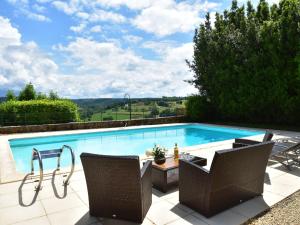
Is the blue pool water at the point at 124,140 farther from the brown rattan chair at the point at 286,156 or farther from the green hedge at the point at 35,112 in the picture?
the brown rattan chair at the point at 286,156

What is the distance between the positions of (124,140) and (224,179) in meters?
9.80

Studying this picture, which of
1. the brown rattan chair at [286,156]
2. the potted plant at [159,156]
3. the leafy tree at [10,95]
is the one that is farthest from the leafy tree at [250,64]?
the leafy tree at [10,95]

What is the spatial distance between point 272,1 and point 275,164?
47.5 feet

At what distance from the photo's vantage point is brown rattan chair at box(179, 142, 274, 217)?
11.8ft

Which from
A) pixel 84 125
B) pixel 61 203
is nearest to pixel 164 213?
pixel 61 203

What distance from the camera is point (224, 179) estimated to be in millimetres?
3697

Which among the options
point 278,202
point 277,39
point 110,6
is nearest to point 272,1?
point 277,39

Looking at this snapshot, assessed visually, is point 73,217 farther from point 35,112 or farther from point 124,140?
point 35,112

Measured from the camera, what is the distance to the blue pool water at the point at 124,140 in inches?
425

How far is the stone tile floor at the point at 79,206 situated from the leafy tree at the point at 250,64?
10.5m

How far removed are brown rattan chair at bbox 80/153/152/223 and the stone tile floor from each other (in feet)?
0.49

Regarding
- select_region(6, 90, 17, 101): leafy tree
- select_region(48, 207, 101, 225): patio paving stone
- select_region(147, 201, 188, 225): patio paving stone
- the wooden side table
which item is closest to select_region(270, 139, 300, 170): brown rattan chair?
the wooden side table

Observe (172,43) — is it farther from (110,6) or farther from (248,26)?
(110,6)

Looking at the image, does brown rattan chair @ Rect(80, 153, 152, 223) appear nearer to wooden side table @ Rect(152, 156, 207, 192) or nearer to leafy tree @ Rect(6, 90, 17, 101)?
wooden side table @ Rect(152, 156, 207, 192)
